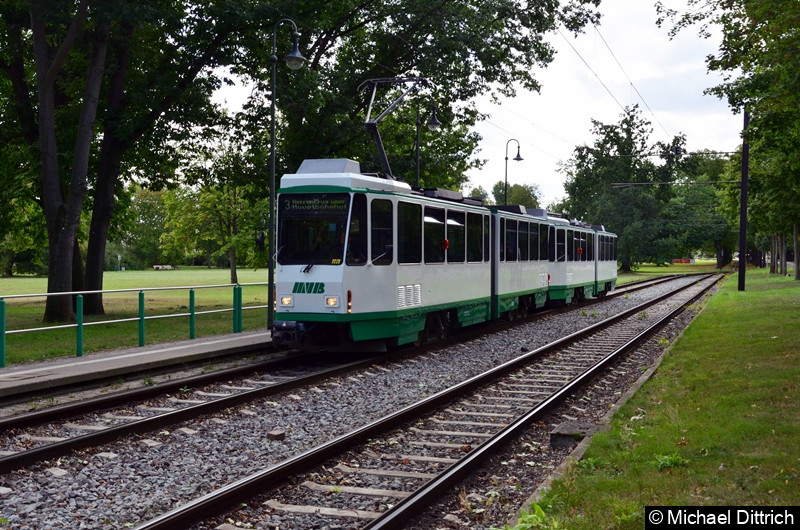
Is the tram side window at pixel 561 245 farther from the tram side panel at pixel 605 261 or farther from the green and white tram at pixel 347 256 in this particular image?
the green and white tram at pixel 347 256

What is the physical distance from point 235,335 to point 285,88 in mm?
10082

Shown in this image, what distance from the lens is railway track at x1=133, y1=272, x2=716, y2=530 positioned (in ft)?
→ 19.7

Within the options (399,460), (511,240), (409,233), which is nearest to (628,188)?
(511,240)

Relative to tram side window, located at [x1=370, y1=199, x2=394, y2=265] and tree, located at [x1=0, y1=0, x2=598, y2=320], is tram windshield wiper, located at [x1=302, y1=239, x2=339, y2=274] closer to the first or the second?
tram side window, located at [x1=370, y1=199, x2=394, y2=265]

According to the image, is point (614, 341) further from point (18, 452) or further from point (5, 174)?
point (5, 174)

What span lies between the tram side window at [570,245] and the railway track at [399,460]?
→ 14.9 m

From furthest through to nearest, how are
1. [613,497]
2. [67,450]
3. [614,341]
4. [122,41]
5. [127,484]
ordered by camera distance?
[122,41]
[614,341]
[67,450]
[127,484]
[613,497]

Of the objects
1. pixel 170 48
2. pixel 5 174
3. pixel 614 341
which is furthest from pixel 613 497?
pixel 5 174

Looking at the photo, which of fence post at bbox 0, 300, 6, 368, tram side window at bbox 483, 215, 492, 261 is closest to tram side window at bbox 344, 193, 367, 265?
fence post at bbox 0, 300, 6, 368

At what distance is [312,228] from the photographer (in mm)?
13883

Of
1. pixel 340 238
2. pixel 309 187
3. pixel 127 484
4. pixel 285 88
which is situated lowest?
pixel 127 484

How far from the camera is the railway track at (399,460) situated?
19.7 ft

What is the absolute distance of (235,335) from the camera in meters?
17.8

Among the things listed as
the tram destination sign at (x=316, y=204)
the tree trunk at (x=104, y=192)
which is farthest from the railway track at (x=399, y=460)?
the tree trunk at (x=104, y=192)
